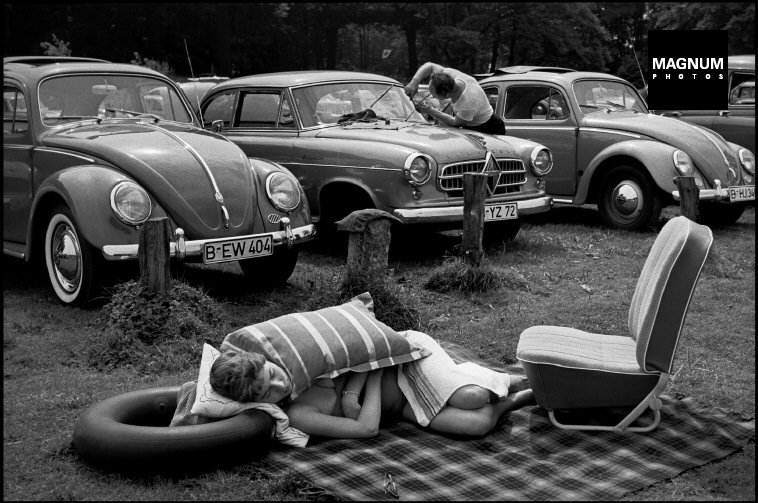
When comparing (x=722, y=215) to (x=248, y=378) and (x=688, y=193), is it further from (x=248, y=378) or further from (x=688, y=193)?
(x=248, y=378)

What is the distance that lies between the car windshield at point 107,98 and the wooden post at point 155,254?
6.96 feet

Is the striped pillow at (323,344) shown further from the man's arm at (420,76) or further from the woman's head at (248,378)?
the man's arm at (420,76)

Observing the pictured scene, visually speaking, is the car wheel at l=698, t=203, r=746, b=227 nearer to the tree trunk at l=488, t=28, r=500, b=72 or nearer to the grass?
the grass

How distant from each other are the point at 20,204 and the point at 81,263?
3.71ft

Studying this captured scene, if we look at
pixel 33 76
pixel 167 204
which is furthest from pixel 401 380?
pixel 33 76

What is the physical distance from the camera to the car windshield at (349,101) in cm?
907

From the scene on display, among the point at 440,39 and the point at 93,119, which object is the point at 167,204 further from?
the point at 440,39

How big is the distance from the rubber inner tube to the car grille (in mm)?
4730

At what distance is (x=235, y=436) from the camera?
3.76m

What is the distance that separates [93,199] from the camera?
6.35 metres

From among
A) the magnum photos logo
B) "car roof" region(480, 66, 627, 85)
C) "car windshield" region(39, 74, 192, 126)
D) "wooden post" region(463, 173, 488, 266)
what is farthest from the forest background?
"wooden post" region(463, 173, 488, 266)

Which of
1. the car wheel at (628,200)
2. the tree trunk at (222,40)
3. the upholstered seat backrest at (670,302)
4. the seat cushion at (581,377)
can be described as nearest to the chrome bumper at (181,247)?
the seat cushion at (581,377)

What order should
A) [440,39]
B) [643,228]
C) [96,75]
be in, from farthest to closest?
[440,39], [643,228], [96,75]

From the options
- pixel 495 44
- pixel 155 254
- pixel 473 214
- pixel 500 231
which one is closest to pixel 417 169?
pixel 473 214
